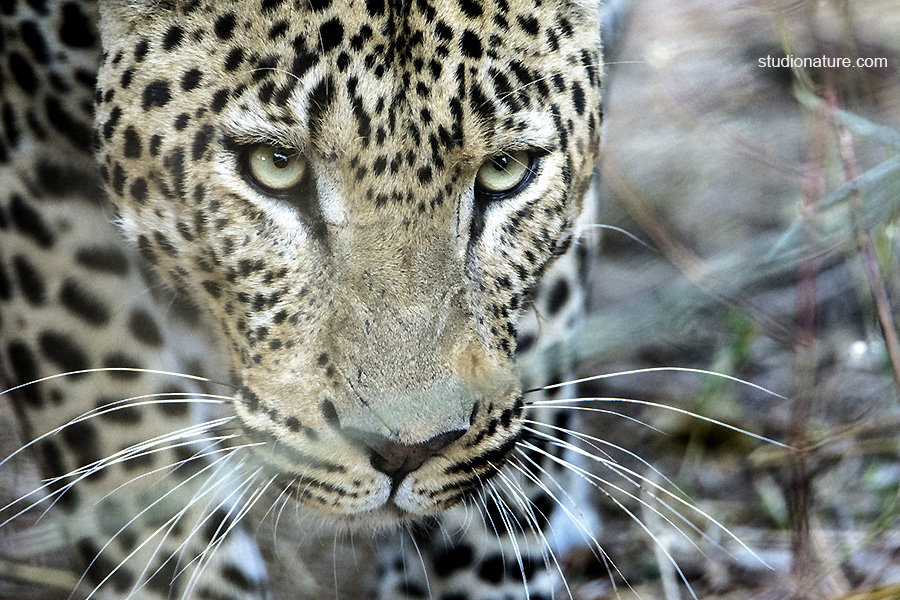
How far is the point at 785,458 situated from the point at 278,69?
2.89 meters

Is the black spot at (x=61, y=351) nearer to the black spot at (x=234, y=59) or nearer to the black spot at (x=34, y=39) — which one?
the black spot at (x=34, y=39)

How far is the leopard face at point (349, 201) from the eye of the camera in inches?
91.6

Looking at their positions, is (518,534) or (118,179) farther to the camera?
(518,534)

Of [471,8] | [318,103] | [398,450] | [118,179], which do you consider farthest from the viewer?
[118,179]

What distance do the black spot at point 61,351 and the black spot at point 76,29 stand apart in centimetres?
82

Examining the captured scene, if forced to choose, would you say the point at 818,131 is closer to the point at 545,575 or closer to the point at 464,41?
the point at 464,41

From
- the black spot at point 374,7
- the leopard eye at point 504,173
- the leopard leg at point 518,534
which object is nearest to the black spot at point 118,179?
the black spot at point 374,7

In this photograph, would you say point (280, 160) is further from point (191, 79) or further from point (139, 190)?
point (139, 190)

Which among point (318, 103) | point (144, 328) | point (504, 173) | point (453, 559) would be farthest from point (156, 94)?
point (453, 559)

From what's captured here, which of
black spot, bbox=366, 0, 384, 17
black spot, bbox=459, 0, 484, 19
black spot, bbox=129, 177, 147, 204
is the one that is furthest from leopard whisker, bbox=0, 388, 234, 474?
black spot, bbox=459, 0, 484, 19

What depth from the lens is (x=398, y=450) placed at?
2225 millimetres

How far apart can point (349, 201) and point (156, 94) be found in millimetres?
594

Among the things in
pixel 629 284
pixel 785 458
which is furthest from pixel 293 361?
pixel 629 284

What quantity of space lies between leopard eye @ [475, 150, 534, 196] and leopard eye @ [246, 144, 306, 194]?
465mm
